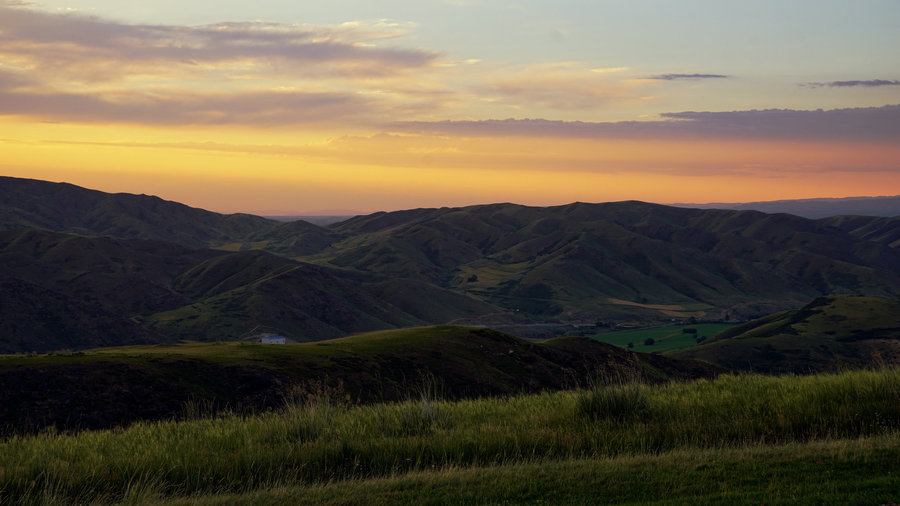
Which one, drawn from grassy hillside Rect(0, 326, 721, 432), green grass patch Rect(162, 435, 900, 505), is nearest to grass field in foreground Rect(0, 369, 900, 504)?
green grass patch Rect(162, 435, 900, 505)

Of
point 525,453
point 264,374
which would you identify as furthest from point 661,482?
point 264,374

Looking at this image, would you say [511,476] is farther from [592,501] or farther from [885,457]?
[885,457]

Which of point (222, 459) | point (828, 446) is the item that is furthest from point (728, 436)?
point (222, 459)

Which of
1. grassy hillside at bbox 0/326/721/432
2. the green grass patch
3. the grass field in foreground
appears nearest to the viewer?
the green grass patch

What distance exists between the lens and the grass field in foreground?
49.2 ft

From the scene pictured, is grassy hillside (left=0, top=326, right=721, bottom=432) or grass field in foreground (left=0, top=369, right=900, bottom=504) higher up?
grass field in foreground (left=0, top=369, right=900, bottom=504)

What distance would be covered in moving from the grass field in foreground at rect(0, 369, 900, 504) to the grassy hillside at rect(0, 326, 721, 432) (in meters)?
4.54

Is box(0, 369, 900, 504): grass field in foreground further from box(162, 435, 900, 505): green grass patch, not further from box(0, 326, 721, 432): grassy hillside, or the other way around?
box(0, 326, 721, 432): grassy hillside

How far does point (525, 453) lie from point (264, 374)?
46.0 m

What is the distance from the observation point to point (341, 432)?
20.7 metres

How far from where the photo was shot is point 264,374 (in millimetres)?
61156

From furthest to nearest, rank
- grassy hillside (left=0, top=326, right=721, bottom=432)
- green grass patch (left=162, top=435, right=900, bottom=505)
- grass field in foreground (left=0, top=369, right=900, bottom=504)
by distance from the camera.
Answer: grassy hillside (left=0, top=326, right=721, bottom=432)
grass field in foreground (left=0, top=369, right=900, bottom=504)
green grass patch (left=162, top=435, right=900, bottom=505)

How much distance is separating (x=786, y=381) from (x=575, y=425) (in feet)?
29.4

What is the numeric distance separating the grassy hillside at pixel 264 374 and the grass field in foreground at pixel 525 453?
4.54m
